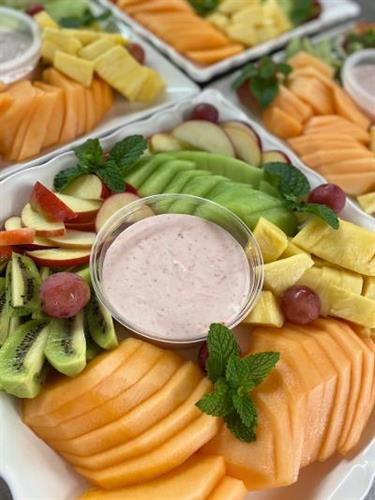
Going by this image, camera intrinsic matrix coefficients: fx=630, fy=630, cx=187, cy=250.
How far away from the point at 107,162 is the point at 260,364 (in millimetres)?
767

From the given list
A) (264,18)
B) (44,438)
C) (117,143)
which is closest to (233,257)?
(117,143)

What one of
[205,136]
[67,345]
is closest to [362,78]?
[205,136]

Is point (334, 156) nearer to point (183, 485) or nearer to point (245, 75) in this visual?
point (245, 75)

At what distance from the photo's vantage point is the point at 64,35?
2.13 meters

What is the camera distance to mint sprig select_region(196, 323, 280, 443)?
135 cm

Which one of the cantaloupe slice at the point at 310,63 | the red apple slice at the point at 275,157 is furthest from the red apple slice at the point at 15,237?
the cantaloupe slice at the point at 310,63

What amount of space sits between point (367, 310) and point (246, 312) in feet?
0.99

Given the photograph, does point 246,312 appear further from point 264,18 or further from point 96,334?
point 264,18

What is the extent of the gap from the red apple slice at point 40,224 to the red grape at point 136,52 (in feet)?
2.71

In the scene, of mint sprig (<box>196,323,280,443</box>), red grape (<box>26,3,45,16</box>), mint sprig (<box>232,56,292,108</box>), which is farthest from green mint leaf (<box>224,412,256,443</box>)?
red grape (<box>26,3,45,16</box>)

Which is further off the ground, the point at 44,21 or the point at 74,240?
the point at 44,21

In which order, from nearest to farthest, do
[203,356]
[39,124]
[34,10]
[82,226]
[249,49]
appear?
[203,356]
[82,226]
[39,124]
[34,10]
[249,49]

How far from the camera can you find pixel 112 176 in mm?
1777

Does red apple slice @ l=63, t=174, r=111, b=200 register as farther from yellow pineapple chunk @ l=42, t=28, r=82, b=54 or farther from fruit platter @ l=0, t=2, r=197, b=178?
yellow pineapple chunk @ l=42, t=28, r=82, b=54
